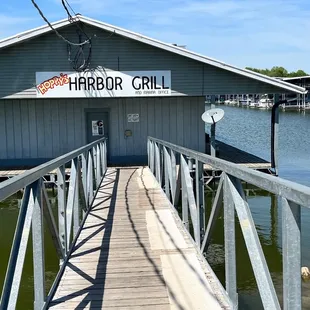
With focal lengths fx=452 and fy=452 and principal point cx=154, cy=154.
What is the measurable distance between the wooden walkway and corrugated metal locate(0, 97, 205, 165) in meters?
8.54

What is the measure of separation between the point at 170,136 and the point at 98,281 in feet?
38.7

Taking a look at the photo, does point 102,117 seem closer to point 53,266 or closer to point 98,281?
point 53,266

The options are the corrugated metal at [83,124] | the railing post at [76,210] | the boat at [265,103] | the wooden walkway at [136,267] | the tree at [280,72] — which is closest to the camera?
the wooden walkway at [136,267]

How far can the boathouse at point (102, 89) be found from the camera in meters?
13.8

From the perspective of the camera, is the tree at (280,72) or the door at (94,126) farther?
the tree at (280,72)

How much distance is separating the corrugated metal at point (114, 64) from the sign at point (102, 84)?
0.62 ft

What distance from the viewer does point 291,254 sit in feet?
6.26

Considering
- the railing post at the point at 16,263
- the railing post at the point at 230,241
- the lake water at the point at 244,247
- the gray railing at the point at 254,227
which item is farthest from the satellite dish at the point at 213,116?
the railing post at the point at 16,263

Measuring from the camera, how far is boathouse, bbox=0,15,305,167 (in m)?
13.8

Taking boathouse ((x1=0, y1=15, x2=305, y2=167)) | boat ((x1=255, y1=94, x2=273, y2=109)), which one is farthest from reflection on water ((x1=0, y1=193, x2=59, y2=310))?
boat ((x1=255, y1=94, x2=273, y2=109))

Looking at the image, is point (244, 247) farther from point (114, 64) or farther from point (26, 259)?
point (114, 64)

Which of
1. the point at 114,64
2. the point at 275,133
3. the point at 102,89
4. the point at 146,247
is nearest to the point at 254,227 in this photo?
the point at 146,247

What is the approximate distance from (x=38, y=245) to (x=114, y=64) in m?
11.6

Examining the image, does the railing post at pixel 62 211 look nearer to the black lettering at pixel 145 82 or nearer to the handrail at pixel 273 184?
the handrail at pixel 273 184
